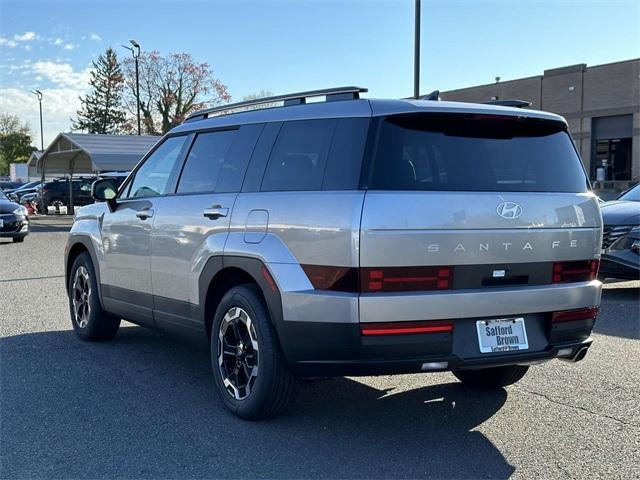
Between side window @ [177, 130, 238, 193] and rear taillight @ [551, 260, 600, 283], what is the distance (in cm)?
229

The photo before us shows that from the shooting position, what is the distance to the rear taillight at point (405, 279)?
3.73 metres

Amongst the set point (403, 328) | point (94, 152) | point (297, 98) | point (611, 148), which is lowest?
point (403, 328)

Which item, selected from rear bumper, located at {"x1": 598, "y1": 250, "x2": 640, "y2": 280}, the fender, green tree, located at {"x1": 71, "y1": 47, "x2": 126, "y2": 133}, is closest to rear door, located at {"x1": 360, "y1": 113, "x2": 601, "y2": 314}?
the fender

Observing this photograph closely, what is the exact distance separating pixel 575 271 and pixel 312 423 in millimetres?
1930

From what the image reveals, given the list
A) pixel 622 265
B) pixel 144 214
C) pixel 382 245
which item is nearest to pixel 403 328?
pixel 382 245

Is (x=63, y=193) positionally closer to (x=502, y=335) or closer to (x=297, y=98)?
(x=297, y=98)

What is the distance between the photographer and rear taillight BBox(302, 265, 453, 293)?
12.2 feet

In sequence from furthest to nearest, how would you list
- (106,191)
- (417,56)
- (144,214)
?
(417,56) < (106,191) < (144,214)

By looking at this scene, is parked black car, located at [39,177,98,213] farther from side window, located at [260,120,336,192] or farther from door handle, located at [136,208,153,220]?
side window, located at [260,120,336,192]

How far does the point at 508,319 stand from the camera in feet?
13.3

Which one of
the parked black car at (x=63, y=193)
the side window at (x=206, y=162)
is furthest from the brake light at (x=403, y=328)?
the parked black car at (x=63, y=193)

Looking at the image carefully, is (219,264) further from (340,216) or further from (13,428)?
(13,428)

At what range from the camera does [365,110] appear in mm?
4051

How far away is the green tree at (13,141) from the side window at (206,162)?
10150 cm
